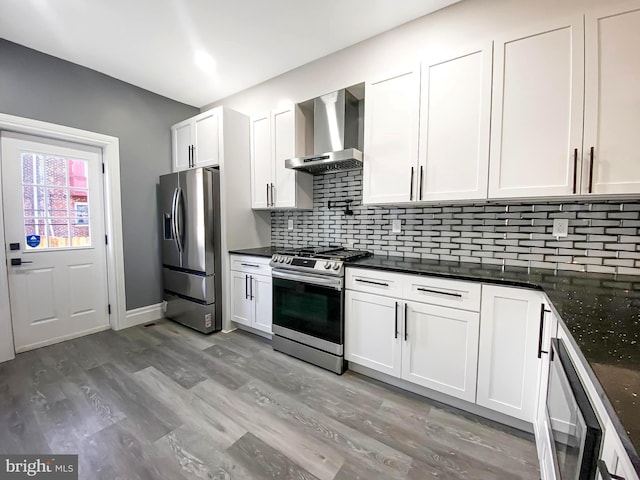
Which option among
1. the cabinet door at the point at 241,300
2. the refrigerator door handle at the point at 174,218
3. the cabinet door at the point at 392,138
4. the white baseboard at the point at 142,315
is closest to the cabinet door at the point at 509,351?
the cabinet door at the point at 392,138

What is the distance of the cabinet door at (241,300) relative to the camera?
2.96m

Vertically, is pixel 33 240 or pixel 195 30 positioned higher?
pixel 195 30

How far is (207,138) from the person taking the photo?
313 centimetres

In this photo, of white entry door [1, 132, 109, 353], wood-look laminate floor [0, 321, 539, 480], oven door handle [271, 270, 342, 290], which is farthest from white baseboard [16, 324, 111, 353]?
oven door handle [271, 270, 342, 290]

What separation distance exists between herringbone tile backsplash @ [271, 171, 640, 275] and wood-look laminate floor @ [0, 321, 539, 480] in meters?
1.18

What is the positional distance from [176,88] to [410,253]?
3.36 metres

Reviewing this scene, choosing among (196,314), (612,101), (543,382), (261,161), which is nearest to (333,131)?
(261,161)

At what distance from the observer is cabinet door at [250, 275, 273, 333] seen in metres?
2.80

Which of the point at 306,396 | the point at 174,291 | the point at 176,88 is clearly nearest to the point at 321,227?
the point at 306,396

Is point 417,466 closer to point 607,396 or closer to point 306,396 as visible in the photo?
point 306,396

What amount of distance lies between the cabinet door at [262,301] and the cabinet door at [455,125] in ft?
5.69

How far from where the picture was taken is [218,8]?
2.07 meters

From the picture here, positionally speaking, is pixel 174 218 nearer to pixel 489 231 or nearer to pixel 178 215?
pixel 178 215

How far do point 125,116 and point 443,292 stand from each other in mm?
3848
